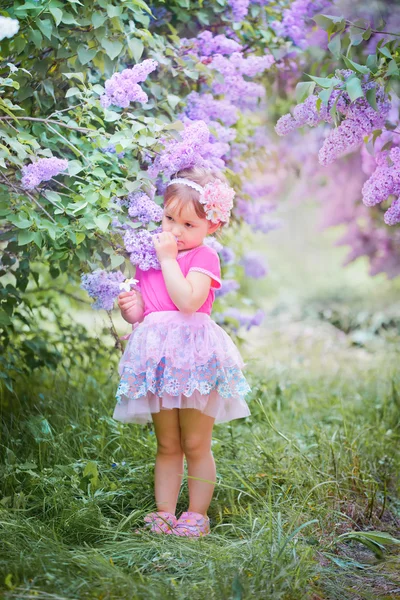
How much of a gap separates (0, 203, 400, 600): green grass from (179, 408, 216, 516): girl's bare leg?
0.10 metres

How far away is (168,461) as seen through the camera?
2.50 metres

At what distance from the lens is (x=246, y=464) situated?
2.88 m

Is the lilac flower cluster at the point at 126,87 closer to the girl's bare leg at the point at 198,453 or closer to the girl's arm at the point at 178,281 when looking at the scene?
the girl's arm at the point at 178,281

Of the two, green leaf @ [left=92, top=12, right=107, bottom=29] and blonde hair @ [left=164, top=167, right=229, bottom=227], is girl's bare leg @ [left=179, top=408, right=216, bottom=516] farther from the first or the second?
green leaf @ [left=92, top=12, right=107, bottom=29]

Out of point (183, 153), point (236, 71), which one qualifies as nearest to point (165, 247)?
point (183, 153)

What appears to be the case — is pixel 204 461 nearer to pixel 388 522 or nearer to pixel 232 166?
pixel 388 522

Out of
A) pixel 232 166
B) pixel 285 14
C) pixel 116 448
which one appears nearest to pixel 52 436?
pixel 116 448

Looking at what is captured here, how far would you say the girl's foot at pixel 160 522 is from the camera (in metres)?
2.35

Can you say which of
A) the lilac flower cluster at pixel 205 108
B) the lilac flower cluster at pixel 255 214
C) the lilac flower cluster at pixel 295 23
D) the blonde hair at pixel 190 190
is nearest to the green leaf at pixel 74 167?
the blonde hair at pixel 190 190

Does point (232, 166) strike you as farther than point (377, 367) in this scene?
No

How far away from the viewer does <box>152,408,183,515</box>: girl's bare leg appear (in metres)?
2.47

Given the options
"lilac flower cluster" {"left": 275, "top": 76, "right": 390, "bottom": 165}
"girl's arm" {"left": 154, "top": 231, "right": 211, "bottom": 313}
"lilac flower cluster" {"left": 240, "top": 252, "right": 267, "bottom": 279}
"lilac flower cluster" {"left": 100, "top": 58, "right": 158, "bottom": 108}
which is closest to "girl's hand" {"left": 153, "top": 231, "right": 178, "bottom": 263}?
"girl's arm" {"left": 154, "top": 231, "right": 211, "bottom": 313}

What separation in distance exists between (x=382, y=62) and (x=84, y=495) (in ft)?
6.07

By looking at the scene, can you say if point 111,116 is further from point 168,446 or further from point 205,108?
point 168,446
